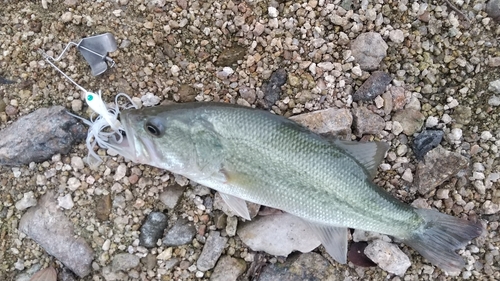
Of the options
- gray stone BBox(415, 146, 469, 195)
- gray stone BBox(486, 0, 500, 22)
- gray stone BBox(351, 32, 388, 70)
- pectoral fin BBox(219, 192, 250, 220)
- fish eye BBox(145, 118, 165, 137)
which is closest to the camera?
fish eye BBox(145, 118, 165, 137)

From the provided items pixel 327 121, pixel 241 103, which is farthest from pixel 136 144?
pixel 327 121

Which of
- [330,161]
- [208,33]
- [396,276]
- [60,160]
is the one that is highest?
[208,33]

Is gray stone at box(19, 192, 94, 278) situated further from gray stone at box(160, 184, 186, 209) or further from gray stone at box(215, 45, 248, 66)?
gray stone at box(215, 45, 248, 66)

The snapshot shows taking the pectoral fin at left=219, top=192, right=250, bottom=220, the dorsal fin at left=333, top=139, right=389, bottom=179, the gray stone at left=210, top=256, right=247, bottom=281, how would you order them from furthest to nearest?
the gray stone at left=210, top=256, right=247, bottom=281 < the pectoral fin at left=219, top=192, right=250, bottom=220 < the dorsal fin at left=333, top=139, right=389, bottom=179

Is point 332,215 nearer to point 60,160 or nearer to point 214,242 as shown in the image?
point 214,242

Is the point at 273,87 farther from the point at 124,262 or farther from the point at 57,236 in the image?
the point at 57,236

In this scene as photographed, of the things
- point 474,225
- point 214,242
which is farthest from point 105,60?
point 474,225

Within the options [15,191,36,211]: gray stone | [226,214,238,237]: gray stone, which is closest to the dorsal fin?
[226,214,238,237]: gray stone

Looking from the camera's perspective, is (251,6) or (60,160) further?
(251,6)
